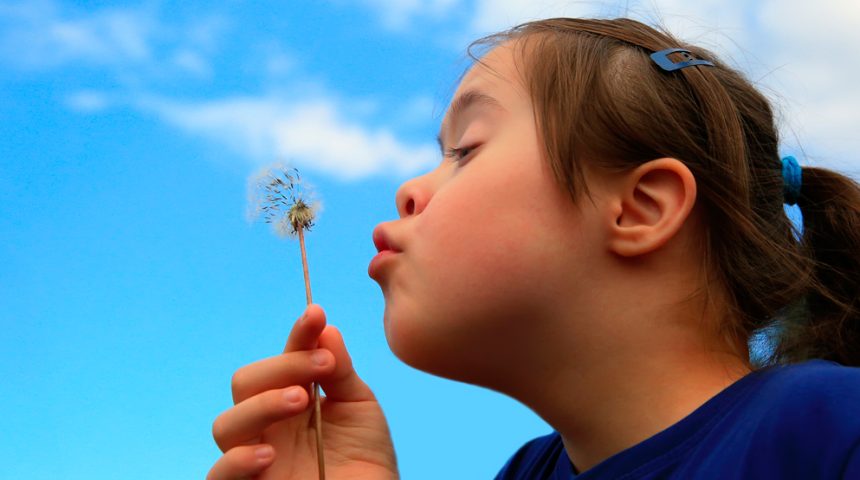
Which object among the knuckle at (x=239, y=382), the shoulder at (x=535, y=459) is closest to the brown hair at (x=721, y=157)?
the shoulder at (x=535, y=459)

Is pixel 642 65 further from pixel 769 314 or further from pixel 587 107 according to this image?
pixel 769 314

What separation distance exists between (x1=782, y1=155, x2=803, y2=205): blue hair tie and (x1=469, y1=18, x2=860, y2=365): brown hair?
47mm

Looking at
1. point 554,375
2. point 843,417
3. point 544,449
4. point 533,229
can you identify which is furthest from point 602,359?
point 544,449

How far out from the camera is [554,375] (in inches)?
66.2

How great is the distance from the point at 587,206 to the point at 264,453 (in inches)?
37.4

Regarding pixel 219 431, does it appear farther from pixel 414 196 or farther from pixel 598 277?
pixel 598 277

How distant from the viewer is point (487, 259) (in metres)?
1.62

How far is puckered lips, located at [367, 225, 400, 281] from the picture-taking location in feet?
5.89

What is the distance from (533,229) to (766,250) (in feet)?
1.93

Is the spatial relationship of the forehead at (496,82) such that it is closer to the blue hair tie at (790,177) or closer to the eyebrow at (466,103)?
the eyebrow at (466,103)

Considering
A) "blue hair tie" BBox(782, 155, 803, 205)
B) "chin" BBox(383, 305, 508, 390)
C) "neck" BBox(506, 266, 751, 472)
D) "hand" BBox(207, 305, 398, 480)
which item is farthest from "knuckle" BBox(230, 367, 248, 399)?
"blue hair tie" BBox(782, 155, 803, 205)

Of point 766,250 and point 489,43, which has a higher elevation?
point 489,43

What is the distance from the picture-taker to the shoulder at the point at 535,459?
7.06 feet

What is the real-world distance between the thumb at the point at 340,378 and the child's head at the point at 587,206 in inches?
10.2
